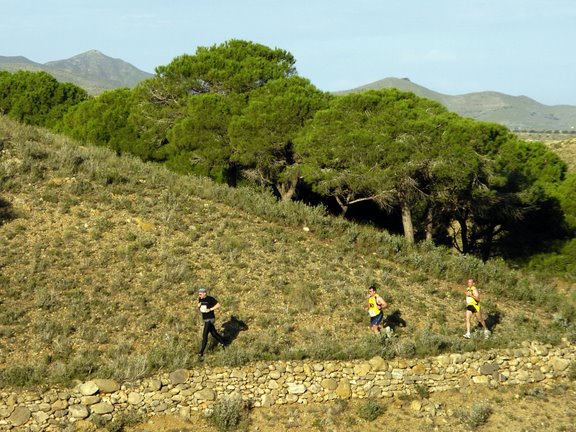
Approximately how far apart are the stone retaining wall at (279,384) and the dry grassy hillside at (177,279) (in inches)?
14.8

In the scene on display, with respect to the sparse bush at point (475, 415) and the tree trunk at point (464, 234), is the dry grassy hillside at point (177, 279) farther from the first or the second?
the tree trunk at point (464, 234)

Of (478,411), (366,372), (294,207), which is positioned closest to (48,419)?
(366,372)

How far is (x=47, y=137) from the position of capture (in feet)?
77.4

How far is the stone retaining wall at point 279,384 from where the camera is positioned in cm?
1090

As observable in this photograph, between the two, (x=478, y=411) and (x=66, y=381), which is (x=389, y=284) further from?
(x=66, y=381)

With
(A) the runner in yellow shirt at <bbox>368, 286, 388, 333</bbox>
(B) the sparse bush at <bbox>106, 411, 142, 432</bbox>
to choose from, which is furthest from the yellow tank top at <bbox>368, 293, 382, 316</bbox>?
(B) the sparse bush at <bbox>106, 411, 142, 432</bbox>

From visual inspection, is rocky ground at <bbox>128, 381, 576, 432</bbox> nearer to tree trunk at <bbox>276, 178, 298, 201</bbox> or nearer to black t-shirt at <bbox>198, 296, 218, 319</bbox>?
black t-shirt at <bbox>198, 296, 218, 319</bbox>

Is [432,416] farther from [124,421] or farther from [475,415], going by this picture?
[124,421]

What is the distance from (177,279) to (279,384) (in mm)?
5014

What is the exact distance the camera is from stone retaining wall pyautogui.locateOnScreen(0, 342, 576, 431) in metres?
10.9

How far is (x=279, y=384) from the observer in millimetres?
12719

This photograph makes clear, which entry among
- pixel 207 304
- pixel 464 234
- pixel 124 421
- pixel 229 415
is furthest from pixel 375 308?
pixel 464 234

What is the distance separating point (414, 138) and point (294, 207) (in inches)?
257

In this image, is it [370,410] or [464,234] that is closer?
[370,410]
